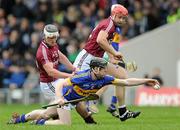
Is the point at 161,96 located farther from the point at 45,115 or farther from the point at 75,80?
the point at 75,80

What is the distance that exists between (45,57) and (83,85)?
150cm

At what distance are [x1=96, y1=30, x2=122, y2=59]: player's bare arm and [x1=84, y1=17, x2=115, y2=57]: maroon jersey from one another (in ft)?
0.53

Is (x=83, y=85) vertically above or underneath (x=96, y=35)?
underneath

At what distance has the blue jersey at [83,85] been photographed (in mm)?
15312

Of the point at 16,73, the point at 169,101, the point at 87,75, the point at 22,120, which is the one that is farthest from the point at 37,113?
the point at 16,73

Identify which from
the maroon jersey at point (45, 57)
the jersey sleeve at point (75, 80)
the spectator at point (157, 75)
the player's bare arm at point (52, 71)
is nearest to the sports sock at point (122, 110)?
the maroon jersey at point (45, 57)

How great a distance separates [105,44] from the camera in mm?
17547

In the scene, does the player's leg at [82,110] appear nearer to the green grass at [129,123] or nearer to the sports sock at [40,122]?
the green grass at [129,123]

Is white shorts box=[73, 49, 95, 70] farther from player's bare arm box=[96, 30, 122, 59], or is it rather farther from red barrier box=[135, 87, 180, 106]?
red barrier box=[135, 87, 180, 106]

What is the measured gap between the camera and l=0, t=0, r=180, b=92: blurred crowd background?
29188 millimetres

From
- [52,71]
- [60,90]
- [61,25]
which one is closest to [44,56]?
[52,71]

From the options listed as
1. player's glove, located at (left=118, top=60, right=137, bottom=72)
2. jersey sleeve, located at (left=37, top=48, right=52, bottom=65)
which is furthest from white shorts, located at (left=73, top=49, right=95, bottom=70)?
Answer: jersey sleeve, located at (left=37, top=48, right=52, bottom=65)

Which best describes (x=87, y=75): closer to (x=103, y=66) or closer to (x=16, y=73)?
(x=103, y=66)

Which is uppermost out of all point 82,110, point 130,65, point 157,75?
point 130,65
